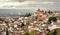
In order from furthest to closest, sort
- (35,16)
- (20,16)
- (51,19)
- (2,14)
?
1. (20,16)
2. (35,16)
3. (2,14)
4. (51,19)

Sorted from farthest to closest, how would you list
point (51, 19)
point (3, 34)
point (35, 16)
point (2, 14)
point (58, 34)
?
point (35, 16) < point (2, 14) < point (51, 19) < point (3, 34) < point (58, 34)

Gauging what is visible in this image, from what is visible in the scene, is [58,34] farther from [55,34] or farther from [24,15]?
[24,15]

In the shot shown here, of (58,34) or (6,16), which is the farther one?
(6,16)

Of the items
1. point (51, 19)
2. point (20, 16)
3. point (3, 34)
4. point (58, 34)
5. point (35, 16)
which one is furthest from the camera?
point (20, 16)

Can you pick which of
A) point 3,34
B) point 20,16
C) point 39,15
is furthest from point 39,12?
point 3,34

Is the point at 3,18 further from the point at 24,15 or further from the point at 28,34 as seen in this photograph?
the point at 28,34

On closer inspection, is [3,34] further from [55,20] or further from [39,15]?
[39,15]

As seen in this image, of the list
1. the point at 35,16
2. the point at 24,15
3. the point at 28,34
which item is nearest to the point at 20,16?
the point at 24,15

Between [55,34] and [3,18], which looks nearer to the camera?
[55,34]

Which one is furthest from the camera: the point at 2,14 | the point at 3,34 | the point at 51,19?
the point at 2,14
